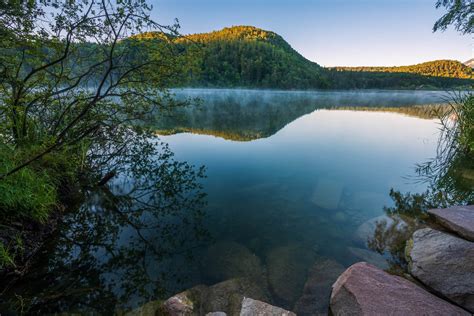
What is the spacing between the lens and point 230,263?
14.1ft

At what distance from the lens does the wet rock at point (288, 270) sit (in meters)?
3.67

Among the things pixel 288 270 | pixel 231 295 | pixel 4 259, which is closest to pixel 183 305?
pixel 231 295

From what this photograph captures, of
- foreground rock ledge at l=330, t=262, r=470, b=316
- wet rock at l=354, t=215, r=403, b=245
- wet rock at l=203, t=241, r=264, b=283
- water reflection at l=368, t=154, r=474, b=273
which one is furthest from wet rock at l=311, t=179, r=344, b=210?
foreground rock ledge at l=330, t=262, r=470, b=316

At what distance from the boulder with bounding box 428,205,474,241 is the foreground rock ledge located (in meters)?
1.96

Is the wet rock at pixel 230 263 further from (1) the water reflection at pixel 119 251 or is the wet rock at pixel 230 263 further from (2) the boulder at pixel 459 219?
(2) the boulder at pixel 459 219

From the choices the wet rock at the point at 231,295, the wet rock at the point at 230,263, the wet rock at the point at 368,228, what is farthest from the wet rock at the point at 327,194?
the wet rock at the point at 231,295

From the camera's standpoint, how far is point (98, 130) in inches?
279

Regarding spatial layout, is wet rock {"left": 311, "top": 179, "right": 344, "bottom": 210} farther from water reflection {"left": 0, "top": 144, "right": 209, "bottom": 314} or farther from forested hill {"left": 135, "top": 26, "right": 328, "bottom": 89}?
forested hill {"left": 135, "top": 26, "right": 328, "bottom": 89}

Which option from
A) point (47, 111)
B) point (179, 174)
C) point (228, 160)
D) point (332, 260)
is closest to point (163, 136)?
point (228, 160)

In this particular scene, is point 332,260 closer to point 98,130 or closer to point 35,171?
point 35,171

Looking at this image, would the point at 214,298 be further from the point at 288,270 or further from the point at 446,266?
the point at 446,266

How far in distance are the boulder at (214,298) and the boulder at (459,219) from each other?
388 cm

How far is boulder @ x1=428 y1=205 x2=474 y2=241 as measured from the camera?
161 inches

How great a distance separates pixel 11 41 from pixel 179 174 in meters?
5.83
